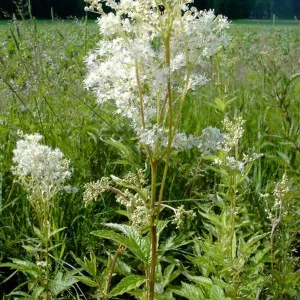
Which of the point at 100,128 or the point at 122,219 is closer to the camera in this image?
the point at 122,219

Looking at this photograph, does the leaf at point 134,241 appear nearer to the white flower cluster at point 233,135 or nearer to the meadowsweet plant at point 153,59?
the meadowsweet plant at point 153,59

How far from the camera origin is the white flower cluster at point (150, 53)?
169 centimetres

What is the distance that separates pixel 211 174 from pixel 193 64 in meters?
1.68

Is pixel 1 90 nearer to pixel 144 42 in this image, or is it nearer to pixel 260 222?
pixel 260 222

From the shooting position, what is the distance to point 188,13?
1728 mm

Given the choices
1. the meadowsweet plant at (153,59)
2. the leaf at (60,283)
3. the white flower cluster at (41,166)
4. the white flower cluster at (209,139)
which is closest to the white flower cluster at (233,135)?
the white flower cluster at (209,139)

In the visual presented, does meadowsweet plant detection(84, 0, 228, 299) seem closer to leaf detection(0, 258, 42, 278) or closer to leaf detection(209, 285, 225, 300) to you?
leaf detection(209, 285, 225, 300)

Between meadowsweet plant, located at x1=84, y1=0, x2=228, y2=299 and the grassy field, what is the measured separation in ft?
1.00

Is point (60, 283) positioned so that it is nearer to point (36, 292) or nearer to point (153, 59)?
point (36, 292)

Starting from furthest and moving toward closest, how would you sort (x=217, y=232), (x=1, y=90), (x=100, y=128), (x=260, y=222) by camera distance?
(x=1, y=90) → (x=100, y=128) → (x=260, y=222) → (x=217, y=232)

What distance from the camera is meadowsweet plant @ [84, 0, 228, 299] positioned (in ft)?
5.57

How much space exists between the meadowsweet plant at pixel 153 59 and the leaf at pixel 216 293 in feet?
0.77

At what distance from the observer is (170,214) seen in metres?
3.05

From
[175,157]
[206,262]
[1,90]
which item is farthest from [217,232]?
[1,90]
